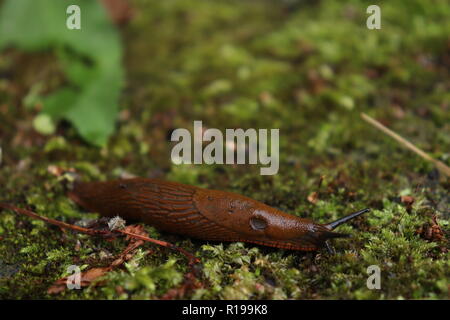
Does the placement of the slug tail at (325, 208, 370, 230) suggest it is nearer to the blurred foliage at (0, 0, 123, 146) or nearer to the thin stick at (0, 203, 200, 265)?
the thin stick at (0, 203, 200, 265)

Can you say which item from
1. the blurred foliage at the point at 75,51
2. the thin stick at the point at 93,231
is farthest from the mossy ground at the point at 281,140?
the blurred foliage at the point at 75,51

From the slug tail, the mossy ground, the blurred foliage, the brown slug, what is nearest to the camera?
the mossy ground

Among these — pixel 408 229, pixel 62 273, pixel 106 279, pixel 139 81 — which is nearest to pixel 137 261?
pixel 106 279

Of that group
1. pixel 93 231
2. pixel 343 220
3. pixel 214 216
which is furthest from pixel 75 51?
pixel 343 220

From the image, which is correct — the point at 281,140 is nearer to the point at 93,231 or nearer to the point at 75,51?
the point at 93,231

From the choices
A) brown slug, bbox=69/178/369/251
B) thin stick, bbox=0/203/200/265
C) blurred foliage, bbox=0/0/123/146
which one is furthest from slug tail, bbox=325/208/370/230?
blurred foliage, bbox=0/0/123/146

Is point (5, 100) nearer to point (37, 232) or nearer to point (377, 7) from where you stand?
point (37, 232)
